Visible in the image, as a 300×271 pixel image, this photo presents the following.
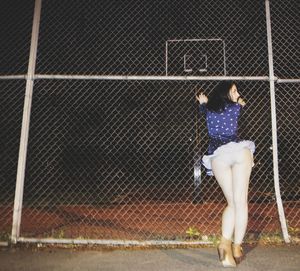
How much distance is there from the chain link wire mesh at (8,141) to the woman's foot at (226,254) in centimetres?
265

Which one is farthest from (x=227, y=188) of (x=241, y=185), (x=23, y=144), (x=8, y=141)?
(x=8, y=141)

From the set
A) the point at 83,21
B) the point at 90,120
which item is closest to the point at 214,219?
the point at 83,21

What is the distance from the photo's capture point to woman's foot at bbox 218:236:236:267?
11.2 ft

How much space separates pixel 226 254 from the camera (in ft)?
11.3

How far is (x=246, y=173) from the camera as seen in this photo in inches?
135

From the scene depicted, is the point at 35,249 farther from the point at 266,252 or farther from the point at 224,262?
the point at 266,252

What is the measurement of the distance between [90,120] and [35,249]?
12871 millimetres

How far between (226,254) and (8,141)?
11.0 m

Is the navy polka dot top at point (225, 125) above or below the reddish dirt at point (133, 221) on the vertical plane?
above

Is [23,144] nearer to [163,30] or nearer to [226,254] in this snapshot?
[226,254]

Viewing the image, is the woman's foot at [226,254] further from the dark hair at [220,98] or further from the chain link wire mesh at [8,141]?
the chain link wire mesh at [8,141]

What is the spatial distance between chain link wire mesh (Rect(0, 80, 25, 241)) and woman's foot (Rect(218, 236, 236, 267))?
2647 millimetres

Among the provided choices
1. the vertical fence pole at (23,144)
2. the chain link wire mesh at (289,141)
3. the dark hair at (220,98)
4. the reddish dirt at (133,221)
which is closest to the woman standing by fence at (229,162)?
the dark hair at (220,98)

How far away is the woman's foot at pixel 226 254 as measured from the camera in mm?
3424
